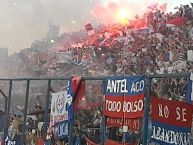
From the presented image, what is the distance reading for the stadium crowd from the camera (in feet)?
23.0

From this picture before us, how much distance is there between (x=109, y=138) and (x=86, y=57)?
11.7 metres

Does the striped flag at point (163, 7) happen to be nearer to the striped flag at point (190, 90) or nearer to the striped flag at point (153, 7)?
the striped flag at point (153, 7)

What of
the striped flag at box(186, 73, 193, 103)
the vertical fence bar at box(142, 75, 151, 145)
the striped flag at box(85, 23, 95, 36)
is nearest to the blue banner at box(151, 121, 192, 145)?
the vertical fence bar at box(142, 75, 151, 145)

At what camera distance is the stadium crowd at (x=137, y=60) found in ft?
23.0

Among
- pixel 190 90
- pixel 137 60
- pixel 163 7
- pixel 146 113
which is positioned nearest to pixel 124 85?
pixel 146 113

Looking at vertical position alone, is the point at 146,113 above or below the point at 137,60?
below

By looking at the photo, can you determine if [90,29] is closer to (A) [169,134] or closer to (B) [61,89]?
(B) [61,89]

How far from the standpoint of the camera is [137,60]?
12008 millimetres

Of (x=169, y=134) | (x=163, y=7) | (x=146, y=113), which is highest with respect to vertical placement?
(x=163, y=7)

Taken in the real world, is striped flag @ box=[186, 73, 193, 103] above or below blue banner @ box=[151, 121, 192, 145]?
above

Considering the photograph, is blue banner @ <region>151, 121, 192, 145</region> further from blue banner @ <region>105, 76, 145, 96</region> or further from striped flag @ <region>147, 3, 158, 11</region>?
striped flag @ <region>147, 3, 158, 11</region>

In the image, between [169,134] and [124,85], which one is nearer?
[169,134]

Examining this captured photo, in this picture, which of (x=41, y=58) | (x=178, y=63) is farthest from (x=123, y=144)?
(x=41, y=58)

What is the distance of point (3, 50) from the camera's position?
24.7 meters
